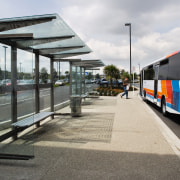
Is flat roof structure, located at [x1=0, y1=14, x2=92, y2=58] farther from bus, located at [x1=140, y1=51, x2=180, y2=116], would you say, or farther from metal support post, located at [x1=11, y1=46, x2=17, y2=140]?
bus, located at [x1=140, y1=51, x2=180, y2=116]

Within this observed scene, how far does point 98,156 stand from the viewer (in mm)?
4609

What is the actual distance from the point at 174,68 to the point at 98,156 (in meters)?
5.65

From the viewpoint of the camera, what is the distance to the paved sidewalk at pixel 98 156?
374 centimetres

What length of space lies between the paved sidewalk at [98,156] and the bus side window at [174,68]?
2288 mm

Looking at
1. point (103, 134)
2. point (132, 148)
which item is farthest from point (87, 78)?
point (132, 148)

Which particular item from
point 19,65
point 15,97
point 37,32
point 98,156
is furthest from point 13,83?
point 98,156

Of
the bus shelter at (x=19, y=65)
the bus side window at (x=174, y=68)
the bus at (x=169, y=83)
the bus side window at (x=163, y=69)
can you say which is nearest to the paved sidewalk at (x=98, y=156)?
the bus shelter at (x=19, y=65)

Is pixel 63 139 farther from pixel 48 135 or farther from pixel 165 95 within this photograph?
pixel 165 95

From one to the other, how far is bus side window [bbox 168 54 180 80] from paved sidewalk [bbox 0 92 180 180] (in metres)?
2.29

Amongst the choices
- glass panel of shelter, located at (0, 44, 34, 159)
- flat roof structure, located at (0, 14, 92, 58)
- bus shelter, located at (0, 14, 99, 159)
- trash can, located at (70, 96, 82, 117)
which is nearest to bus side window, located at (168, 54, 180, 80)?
flat roof structure, located at (0, 14, 92, 58)

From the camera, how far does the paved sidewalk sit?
374 cm

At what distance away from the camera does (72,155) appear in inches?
184

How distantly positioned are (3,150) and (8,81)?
1.45 metres

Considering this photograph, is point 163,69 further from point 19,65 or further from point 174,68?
point 19,65
